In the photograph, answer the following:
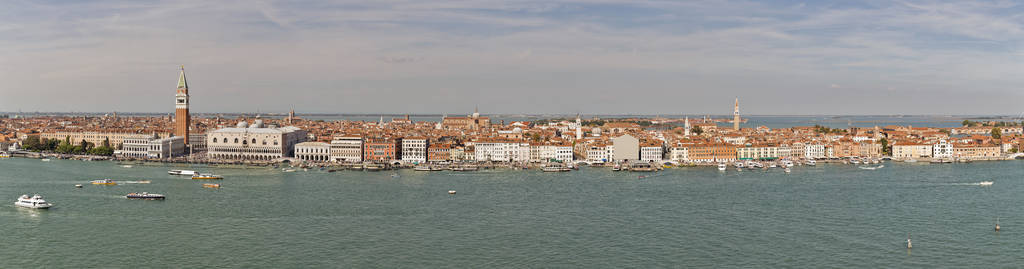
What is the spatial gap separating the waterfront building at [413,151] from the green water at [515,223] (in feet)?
16.5

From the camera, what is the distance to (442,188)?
47.7 feet

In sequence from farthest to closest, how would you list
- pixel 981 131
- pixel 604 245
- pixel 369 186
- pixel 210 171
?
1. pixel 981 131
2. pixel 210 171
3. pixel 369 186
4. pixel 604 245

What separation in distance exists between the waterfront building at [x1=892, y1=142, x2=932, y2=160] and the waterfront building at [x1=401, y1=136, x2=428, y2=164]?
14.1 meters

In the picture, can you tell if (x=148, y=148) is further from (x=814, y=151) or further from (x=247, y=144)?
(x=814, y=151)

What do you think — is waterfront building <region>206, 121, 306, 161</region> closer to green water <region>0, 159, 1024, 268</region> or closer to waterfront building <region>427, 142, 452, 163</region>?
waterfront building <region>427, 142, 452, 163</region>

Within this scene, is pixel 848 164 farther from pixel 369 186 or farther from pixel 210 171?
pixel 210 171

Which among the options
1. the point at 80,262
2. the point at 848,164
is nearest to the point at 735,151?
the point at 848,164

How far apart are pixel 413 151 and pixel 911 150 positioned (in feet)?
49.7

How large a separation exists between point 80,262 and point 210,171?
10.7 m

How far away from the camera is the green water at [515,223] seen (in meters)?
8.28

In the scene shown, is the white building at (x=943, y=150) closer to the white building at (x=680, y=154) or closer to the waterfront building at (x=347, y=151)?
the white building at (x=680, y=154)

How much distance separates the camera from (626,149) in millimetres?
21406

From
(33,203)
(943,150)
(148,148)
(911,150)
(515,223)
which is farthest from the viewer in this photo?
(911,150)

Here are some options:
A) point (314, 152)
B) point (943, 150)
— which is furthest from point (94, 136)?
point (943, 150)
